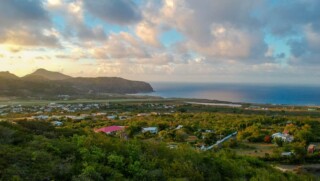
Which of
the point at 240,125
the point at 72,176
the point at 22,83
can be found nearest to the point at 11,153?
the point at 72,176

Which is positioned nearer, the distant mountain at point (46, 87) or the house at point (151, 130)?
the house at point (151, 130)

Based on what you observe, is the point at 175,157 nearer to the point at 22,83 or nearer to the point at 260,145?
the point at 260,145

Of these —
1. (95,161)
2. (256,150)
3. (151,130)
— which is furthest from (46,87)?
(95,161)

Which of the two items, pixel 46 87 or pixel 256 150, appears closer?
pixel 256 150

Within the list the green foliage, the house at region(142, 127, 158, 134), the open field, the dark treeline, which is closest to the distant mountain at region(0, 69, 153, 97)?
the house at region(142, 127, 158, 134)

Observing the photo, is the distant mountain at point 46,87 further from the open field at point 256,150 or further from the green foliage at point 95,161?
the green foliage at point 95,161

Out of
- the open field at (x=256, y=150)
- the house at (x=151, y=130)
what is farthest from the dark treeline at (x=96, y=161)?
the house at (x=151, y=130)

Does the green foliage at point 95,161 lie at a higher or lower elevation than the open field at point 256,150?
higher

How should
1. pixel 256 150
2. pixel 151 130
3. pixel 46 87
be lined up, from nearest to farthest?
pixel 256 150 → pixel 151 130 → pixel 46 87

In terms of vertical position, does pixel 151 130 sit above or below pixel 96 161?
below

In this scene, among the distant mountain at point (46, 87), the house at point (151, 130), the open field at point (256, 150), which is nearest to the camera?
the open field at point (256, 150)

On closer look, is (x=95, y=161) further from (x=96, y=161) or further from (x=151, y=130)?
(x=151, y=130)

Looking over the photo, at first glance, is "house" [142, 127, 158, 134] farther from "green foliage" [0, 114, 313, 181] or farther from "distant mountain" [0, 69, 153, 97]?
"distant mountain" [0, 69, 153, 97]
